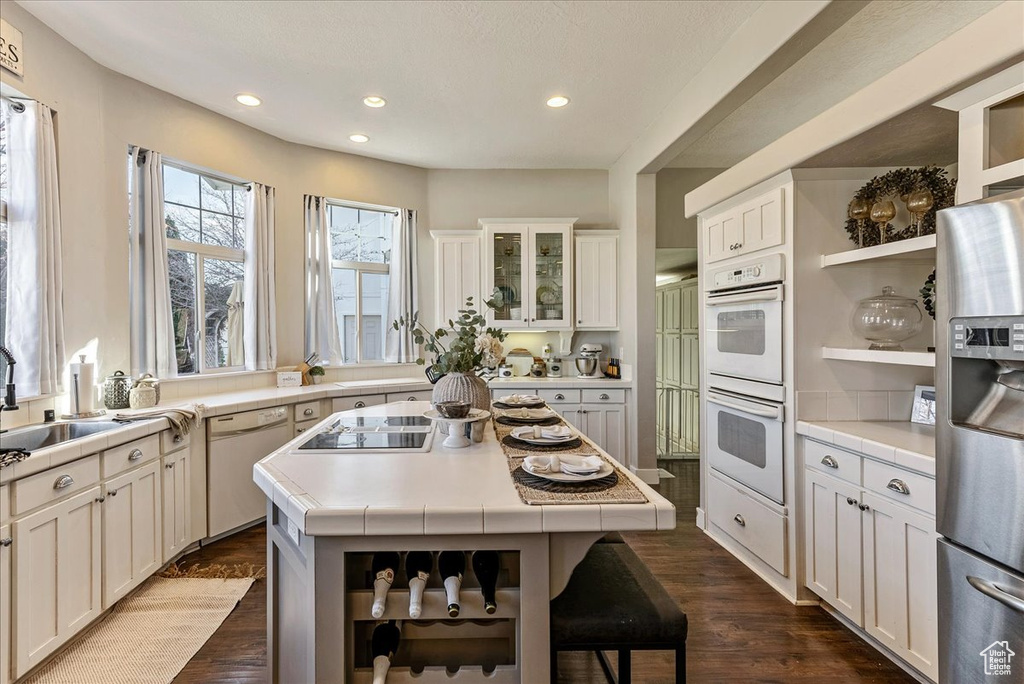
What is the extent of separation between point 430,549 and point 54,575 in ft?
5.93

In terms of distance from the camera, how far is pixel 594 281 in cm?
482

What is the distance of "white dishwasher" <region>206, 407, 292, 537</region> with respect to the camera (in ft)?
10.3

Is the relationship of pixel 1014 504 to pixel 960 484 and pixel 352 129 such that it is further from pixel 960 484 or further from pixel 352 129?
pixel 352 129

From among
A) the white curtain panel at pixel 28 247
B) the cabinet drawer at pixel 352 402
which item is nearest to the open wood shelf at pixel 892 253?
the cabinet drawer at pixel 352 402

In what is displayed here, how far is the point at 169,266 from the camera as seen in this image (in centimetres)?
355

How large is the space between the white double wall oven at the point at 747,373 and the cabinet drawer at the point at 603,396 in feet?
4.15

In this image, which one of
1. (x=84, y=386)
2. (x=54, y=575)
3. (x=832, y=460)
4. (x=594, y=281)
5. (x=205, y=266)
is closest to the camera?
(x=54, y=575)

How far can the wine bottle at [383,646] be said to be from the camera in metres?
1.28

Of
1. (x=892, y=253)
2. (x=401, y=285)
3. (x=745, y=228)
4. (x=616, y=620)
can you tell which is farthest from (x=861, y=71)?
(x=401, y=285)

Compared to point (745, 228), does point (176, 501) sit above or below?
below

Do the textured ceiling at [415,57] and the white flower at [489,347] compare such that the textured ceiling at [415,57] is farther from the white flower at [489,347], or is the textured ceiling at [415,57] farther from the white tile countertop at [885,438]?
the white tile countertop at [885,438]

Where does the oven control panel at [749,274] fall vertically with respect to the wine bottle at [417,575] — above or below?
above

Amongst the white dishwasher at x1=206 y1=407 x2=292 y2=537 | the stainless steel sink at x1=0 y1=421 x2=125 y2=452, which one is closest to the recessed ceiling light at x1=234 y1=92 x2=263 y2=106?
the white dishwasher at x1=206 y1=407 x2=292 y2=537

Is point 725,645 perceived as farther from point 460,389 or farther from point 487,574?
point 460,389
